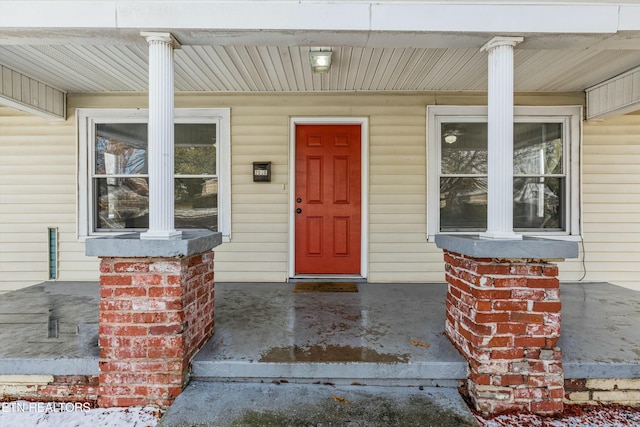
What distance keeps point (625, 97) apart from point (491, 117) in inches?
99.5

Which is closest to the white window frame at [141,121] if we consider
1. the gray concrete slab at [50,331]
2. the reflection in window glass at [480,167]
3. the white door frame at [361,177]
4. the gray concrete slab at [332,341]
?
the white door frame at [361,177]

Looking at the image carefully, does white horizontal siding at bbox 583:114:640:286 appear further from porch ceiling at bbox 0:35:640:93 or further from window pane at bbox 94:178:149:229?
window pane at bbox 94:178:149:229

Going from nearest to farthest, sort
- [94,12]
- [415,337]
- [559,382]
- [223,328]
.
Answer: [559,382], [94,12], [415,337], [223,328]

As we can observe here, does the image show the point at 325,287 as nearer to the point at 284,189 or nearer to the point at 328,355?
the point at 284,189

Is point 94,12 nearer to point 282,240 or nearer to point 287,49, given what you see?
point 287,49

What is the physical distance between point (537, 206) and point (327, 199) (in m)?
2.52

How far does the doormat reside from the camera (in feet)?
12.2

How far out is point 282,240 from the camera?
4.11 m

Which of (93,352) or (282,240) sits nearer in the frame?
(93,352)

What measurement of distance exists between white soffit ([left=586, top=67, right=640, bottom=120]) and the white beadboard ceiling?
0.10m

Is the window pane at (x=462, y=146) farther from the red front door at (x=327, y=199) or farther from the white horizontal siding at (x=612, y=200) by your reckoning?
the white horizontal siding at (x=612, y=200)

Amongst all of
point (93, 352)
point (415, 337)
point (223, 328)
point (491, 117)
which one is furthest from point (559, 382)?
point (93, 352)

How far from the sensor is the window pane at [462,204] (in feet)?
13.5

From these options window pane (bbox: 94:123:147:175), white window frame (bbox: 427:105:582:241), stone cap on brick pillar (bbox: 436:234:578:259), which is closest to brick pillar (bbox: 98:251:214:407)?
stone cap on brick pillar (bbox: 436:234:578:259)
